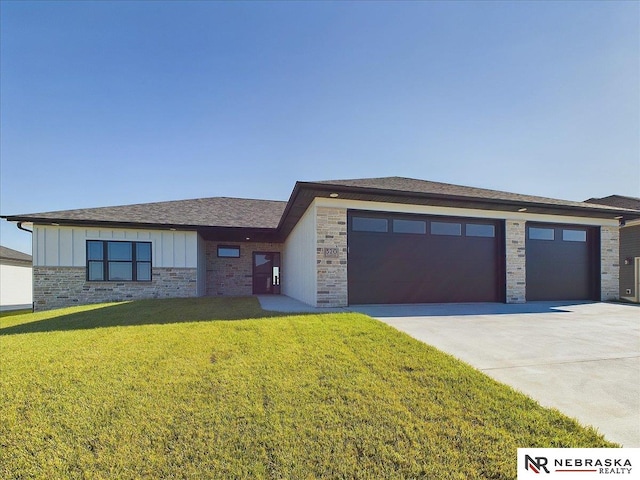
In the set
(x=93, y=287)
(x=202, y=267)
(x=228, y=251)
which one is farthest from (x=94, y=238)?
(x=228, y=251)

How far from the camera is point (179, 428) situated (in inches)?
96.7

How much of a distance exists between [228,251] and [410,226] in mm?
9940

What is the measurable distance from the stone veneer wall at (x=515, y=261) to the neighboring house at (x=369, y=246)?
1.4 inches

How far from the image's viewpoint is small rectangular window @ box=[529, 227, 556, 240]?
1060cm

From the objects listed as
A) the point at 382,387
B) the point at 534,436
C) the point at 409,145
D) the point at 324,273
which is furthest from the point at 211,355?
the point at 409,145

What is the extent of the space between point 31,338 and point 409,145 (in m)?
11.4

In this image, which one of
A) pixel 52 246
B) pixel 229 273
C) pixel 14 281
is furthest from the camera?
pixel 14 281

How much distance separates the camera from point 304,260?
9.89m

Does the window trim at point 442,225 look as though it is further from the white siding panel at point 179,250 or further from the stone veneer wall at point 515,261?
the white siding panel at point 179,250

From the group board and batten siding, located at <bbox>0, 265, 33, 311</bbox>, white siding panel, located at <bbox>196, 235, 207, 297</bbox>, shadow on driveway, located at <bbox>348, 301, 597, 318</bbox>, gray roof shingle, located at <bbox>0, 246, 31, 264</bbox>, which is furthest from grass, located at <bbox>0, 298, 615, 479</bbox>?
gray roof shingle, located at <bbox>0, 246, 31, 264</bbox>

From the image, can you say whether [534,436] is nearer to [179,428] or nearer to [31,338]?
[179,428]

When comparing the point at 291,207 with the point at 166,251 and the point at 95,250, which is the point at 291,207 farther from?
the point at 95,250

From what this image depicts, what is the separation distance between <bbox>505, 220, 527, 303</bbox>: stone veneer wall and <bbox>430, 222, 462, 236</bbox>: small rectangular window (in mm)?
1891

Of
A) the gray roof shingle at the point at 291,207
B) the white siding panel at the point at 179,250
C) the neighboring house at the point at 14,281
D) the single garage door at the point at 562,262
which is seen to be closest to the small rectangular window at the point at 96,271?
the gray roof shingle at the point at 291,207
